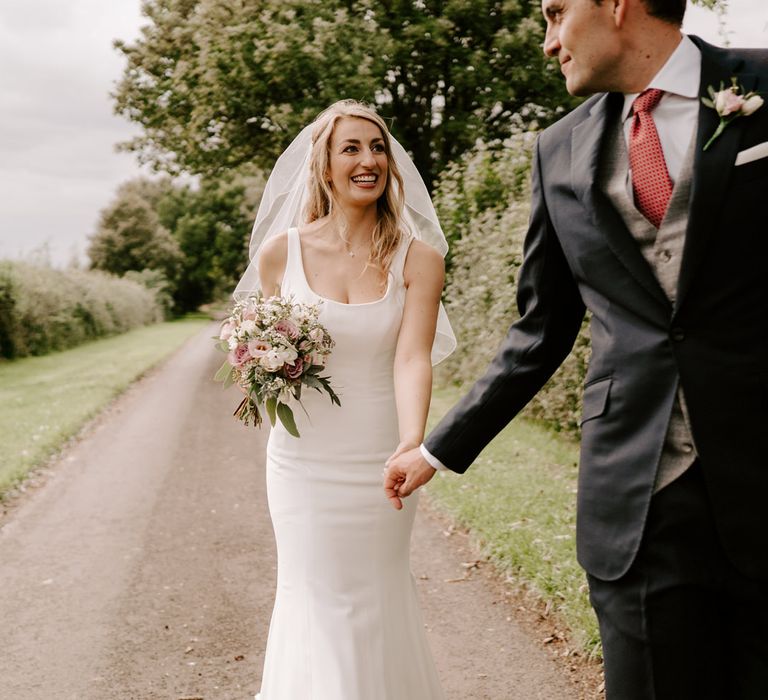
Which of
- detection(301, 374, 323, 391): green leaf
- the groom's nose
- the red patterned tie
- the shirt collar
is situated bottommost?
detection(301, 374, 323, 391): green leaf

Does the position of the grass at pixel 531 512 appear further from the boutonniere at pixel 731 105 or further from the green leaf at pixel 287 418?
the boutonniere at pixel 731 105

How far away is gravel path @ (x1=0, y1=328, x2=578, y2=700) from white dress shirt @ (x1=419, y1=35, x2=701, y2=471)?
3.03 metres

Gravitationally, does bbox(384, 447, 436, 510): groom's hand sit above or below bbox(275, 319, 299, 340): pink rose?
below

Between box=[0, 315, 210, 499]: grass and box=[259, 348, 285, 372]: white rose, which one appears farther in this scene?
box=[0, 315, 210, 499]: grass

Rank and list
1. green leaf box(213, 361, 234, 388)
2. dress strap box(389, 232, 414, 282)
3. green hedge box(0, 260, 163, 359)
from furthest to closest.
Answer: green hedge box(0, 260, 163, 359)
green leaf box(213, 361, 234, 388)
dress strap box(389, 232, 414, 282)

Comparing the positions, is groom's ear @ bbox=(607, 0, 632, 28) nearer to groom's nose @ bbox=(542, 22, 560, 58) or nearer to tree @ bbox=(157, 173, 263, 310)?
groom's nose @ bbox=(542, 22, 560, 58)

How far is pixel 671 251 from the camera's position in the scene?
2.08 m

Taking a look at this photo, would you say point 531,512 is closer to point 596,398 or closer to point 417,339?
point 417,339

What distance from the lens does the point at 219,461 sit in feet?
33.8

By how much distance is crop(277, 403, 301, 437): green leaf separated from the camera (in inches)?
142

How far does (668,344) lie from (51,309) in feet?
90.6

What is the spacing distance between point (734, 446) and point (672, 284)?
16.0 inches

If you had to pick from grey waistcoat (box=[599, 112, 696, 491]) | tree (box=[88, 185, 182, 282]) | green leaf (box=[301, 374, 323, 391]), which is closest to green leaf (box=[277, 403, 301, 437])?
green leaf (box=[301, 374, 323, 391])

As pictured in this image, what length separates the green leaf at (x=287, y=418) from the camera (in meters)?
3.61
